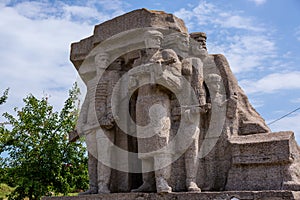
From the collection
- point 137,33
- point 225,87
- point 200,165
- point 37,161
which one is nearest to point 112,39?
point 137,33

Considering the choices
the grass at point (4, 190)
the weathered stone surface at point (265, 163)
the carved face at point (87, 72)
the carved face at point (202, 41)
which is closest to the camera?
the weathered stone surface at point (265, 163)

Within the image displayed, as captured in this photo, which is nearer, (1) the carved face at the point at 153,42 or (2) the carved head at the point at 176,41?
(1) the carved face at the point at 153,42

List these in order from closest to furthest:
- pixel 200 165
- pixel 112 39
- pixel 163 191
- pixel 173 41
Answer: pixel 163 191, pixel 200 165, pixel 173 41, pixel 112 39

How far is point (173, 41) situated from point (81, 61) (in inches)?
75.2

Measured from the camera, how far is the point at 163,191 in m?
5.64

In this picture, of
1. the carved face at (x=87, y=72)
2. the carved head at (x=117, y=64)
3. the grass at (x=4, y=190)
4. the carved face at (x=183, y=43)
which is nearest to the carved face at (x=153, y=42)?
the carved face at (x=183, y=43)

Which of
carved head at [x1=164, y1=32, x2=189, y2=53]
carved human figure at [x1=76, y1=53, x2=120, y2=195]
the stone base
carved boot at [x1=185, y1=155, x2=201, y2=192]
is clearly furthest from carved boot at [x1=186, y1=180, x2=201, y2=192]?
carved head at [x1=164, y1=32, x2=189, y2=53]

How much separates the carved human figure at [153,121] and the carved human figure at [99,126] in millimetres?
668

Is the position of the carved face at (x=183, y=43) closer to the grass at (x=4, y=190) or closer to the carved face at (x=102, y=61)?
the carved face at (x=102, y=61)

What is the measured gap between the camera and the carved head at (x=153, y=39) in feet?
20.9

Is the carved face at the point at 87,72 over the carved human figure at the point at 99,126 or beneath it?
over

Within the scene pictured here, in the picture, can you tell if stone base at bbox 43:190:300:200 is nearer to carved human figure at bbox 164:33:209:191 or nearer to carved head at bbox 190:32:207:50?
carved human figure at bbox 164:33:209:191

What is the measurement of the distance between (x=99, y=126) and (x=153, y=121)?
1.08 m

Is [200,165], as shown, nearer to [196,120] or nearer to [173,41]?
[196,120]
